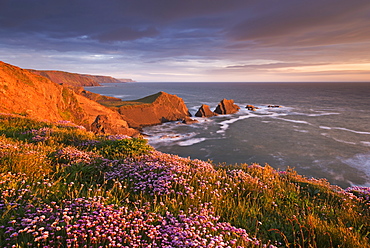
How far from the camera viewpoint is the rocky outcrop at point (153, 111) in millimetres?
61763

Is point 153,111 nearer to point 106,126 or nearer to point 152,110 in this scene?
point 152,110

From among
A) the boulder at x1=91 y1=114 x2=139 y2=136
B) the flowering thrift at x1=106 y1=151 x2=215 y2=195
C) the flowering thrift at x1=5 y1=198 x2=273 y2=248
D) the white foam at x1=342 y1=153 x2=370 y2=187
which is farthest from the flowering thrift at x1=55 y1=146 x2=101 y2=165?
the white foam at x1=342 y1=153 x2=370 y2=187

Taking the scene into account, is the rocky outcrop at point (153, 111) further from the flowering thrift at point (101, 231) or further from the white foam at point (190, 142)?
the flowering thrift at point (101, 231)

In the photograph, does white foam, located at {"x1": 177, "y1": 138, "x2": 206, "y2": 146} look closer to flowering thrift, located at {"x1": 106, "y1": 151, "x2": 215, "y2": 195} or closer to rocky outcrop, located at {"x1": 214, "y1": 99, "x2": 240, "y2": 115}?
rocky outcrop, located at {"x1": 214, "y1": 99, "x2": 240, "y2": 115}

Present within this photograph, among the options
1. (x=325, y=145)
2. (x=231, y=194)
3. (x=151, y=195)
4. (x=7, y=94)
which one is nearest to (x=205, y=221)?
(x=151, y=195)

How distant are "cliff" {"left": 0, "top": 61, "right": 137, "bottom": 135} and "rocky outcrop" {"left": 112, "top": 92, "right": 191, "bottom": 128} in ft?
63.8

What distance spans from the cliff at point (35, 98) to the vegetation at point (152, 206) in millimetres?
13379

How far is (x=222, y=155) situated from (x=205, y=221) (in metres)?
32.9

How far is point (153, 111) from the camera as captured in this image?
66750 mm

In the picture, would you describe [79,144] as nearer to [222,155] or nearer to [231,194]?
[231,194]

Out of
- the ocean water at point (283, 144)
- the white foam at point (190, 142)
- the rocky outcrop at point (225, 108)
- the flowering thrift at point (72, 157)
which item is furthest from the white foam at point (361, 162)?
the rocky outcrop at point (225, 108)

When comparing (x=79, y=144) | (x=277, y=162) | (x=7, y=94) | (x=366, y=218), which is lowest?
(x=277, y=162)

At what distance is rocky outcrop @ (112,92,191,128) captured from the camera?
203 ft

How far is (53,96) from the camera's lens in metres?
33.0
